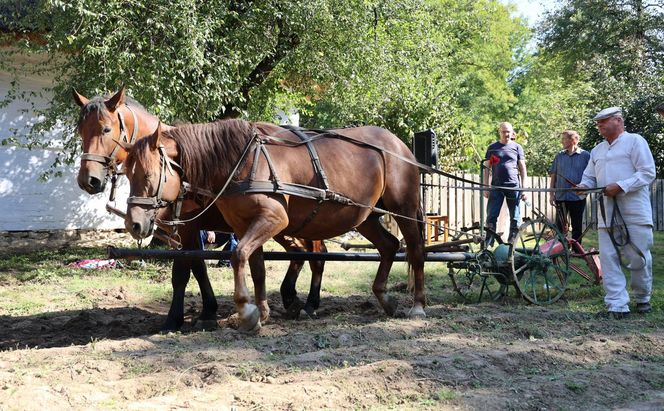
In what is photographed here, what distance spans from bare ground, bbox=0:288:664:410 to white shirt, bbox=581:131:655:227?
100 cm

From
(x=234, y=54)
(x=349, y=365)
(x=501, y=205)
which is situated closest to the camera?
(x=349, y=365)

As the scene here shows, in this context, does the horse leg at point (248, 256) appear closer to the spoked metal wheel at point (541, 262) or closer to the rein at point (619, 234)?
the spoked metal wheel at point (541, 262)

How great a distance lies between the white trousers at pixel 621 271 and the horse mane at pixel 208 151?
11.9 feet

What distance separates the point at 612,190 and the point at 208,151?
12.4ft

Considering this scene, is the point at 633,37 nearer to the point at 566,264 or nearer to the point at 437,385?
the point at 566,264

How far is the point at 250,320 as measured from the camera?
19.4ft

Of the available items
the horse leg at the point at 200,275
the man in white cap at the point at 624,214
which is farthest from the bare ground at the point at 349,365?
the man in white cap at the point at 624,214

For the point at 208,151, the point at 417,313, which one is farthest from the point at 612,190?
the point at 208,151

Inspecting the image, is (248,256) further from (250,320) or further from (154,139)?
(154,139)

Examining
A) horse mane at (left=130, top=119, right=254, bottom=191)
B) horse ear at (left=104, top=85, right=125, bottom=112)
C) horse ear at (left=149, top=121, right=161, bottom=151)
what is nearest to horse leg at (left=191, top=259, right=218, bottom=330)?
horse mane at (left=130, top=119, right=254, bottom=191)

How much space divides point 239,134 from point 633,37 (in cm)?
2677

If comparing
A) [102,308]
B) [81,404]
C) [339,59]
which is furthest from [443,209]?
[81,404]

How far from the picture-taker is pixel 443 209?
58.2 ft

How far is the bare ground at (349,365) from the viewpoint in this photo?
396cm
